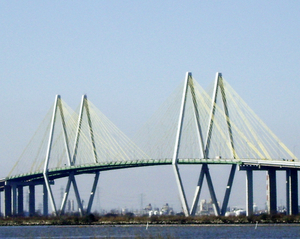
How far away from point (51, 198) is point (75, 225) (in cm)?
1009

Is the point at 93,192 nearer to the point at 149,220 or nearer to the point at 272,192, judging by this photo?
the point at 149,220

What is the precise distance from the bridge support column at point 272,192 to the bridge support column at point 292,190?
1.64 metres

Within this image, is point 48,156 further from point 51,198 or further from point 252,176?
point 252,176

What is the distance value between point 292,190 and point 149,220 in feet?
50.7

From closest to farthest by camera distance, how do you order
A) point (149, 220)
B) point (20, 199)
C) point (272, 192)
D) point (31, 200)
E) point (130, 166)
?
point (272, 192), point (149, 220), point (130, 166), point (20, 199), point (31, 200)

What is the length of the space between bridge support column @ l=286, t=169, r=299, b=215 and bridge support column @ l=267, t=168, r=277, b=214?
1636mm

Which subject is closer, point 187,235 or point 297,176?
point 187,235

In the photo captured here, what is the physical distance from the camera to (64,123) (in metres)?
97.5

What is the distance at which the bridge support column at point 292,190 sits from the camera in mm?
85562

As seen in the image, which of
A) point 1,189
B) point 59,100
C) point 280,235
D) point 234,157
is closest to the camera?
point 280,235

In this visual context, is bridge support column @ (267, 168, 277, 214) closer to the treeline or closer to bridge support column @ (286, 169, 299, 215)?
bridge support column @ (286, 169, 299, 215)

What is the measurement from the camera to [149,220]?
91375 mm

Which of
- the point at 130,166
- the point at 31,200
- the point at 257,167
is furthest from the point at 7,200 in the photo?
the point at 257,167

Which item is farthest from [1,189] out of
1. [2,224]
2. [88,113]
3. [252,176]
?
[252,176]
